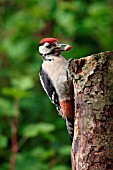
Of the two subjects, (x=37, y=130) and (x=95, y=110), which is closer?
(x=95, y=110)

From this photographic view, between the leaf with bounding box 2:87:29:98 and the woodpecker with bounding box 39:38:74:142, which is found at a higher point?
the woodpecker with bounding box 39:38:74:142

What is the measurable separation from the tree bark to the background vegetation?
1.93m

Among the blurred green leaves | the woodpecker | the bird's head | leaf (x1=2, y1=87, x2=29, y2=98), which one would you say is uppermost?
the bird's head

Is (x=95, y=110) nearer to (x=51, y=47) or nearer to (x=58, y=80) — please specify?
(x=58, y=80)

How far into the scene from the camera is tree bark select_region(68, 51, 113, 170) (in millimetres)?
2977

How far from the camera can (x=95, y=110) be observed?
9.81 ft

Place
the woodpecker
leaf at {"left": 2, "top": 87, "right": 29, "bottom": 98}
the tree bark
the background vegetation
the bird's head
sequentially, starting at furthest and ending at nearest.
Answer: the background vegetation < leaf at {"left": 2, "top": 87, "right": 29, "bottom": 98} < the bird's head < the woodpecker < the tree bark

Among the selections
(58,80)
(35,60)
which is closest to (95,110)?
(58,80)

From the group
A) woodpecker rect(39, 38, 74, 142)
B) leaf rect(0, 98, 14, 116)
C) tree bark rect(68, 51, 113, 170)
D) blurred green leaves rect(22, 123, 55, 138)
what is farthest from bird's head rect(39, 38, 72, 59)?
leaf rect(0, 98, 14, 116)

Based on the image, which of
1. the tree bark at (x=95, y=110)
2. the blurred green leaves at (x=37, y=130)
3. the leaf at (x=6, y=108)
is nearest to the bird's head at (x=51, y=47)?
the tree bark at (x=95, y=110)

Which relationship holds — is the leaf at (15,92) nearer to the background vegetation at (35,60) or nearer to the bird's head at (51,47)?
the background vegetation at (35,60)

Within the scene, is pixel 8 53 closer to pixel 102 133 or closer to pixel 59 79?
pixel 59 79

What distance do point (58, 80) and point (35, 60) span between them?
2.84m

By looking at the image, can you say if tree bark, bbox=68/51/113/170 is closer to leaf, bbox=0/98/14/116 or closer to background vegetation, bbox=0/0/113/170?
background vegetation, bbox=0/0/113/170
